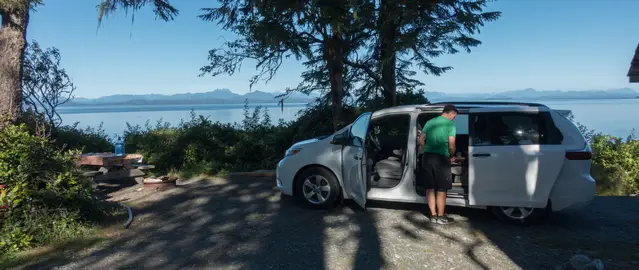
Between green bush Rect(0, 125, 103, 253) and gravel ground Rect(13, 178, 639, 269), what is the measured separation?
1.97 ft

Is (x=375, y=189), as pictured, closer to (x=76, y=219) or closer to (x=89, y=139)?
(x=76, y=219)

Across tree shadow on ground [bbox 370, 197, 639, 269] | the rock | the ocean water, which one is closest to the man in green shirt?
tree shadow on ground [bbox 370, 197, 639, 269]

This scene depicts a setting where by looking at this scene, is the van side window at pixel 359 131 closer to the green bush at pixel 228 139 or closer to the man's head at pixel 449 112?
the man's head at pixel 449 112

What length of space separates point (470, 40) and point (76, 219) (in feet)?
30.7

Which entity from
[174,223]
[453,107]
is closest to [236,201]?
[174,223]

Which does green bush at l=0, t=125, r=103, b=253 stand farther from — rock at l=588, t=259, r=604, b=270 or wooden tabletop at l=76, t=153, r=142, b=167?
rock at l=588, t=259, r=604, b=270

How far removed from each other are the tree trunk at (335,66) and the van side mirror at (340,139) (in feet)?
12.7

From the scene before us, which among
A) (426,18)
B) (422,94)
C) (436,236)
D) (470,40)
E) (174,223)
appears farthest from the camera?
(422,94)

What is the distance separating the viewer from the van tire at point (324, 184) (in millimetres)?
5934

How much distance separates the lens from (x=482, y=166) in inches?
199

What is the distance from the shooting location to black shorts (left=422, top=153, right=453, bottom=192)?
5141 millimetres

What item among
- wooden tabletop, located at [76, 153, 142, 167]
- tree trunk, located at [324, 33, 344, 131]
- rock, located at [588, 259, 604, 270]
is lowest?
rock, located at [588, 259, 604, 270]

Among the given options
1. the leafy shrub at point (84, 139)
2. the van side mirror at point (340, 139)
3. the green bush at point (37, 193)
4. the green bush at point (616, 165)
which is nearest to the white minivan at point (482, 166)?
the van side mirror at point (340, 139)

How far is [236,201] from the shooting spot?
23.0ft
